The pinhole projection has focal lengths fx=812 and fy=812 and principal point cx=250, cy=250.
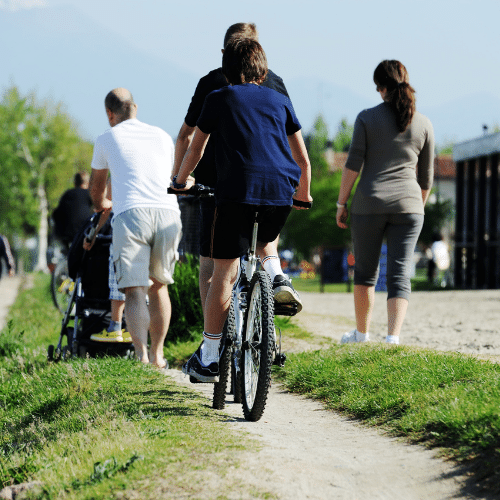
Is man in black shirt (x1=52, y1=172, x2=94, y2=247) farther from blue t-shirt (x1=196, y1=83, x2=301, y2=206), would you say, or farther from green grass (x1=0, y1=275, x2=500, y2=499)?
blue t-shirt (x1=196, y1=83, x2=301, y2=206)

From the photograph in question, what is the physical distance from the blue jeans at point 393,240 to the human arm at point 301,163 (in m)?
1.78

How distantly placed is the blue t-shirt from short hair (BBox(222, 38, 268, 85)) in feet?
0.36

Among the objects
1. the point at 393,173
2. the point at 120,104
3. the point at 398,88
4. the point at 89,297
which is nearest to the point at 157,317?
the point at 89,297

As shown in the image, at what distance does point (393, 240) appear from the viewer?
21.3ft

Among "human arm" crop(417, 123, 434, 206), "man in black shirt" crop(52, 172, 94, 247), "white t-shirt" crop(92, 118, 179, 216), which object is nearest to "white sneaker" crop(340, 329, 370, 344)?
"human arm" crop(417, 123, 434, 206)

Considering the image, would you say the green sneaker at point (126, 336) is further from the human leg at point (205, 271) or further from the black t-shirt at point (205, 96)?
the black t-shirt at point (205, 96)

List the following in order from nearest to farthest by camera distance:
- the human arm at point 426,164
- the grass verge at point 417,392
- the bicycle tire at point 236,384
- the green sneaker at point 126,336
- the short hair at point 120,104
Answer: the grass verge at point 417,392 < the bicycle tire at point 236,384 < the human arm at point 426,164 < the short hair at point 120,104 < the green sneaker at point 126,336

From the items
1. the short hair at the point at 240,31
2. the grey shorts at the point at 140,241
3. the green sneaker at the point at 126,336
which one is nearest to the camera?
the short hair at the point at 240,31

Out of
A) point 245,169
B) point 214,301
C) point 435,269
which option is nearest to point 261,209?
point 245,169

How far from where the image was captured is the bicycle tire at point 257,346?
403 centimetres

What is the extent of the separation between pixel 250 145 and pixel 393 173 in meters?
2.50

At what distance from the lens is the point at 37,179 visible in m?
61.8

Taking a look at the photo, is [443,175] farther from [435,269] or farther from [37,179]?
[435,269]

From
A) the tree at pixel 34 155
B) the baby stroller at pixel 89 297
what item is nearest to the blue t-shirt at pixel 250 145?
the baby stroller at pixel 89 297
